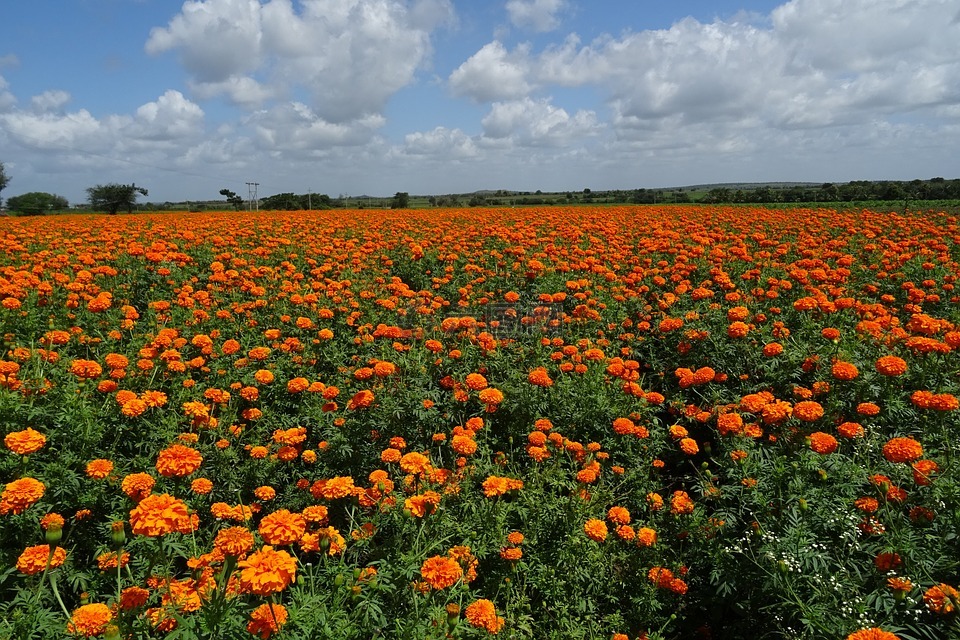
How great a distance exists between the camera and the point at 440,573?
2.06 metres

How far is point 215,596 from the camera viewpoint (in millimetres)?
1708

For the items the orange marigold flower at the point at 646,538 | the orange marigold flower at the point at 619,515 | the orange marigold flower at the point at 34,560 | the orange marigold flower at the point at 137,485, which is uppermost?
the orange marigold flower at the point at 137,485

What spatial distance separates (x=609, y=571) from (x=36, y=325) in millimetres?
5451

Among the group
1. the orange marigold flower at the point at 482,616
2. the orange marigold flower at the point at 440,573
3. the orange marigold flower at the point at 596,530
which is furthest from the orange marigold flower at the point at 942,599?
the orange marigold flower at the point at 440,573

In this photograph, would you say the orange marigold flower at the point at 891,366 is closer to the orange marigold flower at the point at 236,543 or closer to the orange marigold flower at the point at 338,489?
the orange marigold flower at the point at 338,489

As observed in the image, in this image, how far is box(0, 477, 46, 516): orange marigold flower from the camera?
2.04m

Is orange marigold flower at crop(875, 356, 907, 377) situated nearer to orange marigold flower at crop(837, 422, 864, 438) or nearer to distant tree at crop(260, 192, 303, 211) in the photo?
orange marigold flower at crop(837, 422, 864, 438)

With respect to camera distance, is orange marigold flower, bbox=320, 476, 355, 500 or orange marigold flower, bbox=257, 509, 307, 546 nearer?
orange marigold flower, bbox=257, 509, 307, 546

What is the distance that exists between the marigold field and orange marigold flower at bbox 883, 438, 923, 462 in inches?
1.2

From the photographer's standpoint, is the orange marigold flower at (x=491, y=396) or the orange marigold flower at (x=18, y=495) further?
the orange marigold flower at (x=491, y=396)

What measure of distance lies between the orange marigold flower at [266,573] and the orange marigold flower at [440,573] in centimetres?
60

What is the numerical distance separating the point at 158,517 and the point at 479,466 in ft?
6.24

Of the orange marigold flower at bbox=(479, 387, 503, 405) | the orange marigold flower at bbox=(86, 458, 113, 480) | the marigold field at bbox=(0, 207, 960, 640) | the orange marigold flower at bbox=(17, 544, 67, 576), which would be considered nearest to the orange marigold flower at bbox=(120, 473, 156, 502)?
the marigold field at bbox=(0, 207, 960, 640)

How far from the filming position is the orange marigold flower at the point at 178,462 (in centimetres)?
209
